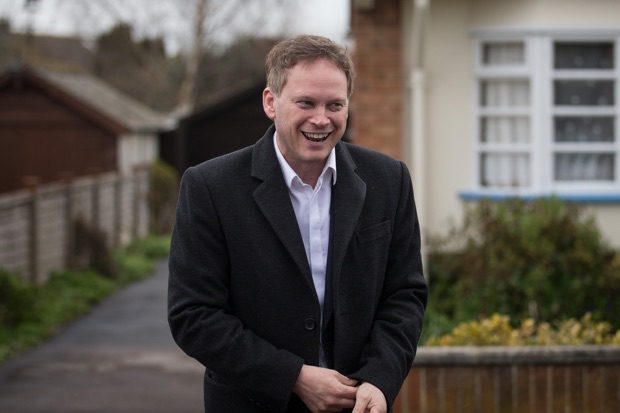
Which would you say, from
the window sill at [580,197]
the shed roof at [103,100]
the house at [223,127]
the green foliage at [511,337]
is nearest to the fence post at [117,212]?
the house at [223,127]

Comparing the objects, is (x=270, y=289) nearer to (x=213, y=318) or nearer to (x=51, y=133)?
(x=213, y=318)

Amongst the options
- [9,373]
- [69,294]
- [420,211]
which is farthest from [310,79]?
[69,294]

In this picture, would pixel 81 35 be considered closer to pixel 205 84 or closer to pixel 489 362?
pixel 205 84

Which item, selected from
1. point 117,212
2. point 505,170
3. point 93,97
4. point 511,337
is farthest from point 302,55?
point 93,97

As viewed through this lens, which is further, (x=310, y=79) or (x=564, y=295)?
(x=564, y=295)

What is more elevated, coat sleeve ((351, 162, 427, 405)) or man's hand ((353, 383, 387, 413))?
coat sleeve ((351, 162, 427, 405))

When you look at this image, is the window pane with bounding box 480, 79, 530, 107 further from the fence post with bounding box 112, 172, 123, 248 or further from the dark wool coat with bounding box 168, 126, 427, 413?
the fence post with bounding box 112, 172, 123, 248

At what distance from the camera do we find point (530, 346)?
5.90 metres

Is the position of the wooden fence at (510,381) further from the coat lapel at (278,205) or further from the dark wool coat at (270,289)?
the coat lapel at (278,205)

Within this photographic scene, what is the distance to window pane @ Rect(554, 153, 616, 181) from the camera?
10469 mm

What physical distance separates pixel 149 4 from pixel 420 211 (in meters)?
31.5

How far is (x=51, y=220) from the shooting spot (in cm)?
1343

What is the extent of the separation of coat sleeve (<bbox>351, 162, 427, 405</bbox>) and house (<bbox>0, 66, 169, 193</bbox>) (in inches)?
829

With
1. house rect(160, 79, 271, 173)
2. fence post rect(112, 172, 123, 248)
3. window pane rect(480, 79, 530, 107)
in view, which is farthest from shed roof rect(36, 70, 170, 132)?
window pane rect(480, 79, 530, 107)
